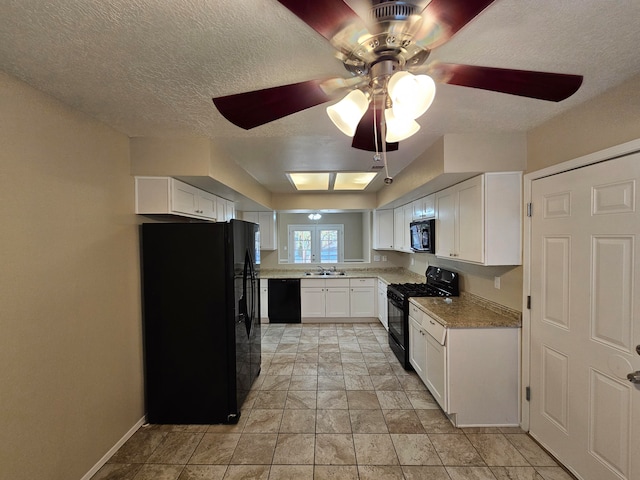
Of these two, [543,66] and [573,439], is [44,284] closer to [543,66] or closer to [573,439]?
[543,66]

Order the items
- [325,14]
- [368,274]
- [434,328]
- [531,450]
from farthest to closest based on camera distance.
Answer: [368,274] < [434,328] < [531,450] < [325,14]

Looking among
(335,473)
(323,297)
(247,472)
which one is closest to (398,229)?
(323,297)

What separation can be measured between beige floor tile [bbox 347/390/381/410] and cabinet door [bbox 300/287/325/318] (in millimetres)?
2257

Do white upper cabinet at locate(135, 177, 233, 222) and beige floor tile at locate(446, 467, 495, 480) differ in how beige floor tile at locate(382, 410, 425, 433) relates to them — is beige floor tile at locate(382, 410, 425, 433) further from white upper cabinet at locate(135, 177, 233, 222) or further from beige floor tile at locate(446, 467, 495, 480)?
white upper cabinet at locate(135, 177, 233, 222)

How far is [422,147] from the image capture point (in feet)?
Result: 8.21

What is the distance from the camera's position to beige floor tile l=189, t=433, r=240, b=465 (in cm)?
195

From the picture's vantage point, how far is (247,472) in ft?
6.04

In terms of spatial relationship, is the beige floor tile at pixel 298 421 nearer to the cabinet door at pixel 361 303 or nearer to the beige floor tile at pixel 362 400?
the beige floor tile at pixel 362 400

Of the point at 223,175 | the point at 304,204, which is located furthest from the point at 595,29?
the point at 304,204

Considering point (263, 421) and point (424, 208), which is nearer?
point (263, 421)

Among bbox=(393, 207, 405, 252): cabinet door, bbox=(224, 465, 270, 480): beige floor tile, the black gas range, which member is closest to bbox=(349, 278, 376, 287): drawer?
bbox=(393, 207, 405, 252): cabinet door

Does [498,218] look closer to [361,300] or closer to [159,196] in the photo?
[159,196]

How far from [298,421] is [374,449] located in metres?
0.66

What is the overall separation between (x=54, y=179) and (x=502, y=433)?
349 cm
